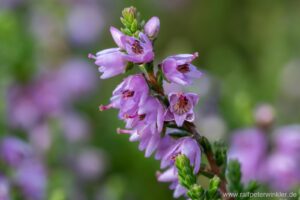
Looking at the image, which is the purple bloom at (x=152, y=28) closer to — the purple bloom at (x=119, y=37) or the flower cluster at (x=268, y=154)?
the purple bloom at (x=119, y=37)

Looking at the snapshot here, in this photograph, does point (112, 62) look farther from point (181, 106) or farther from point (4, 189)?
point (4, 189)

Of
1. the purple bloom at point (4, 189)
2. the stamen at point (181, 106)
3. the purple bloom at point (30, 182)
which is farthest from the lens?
the purple bloom at point (30, 182)

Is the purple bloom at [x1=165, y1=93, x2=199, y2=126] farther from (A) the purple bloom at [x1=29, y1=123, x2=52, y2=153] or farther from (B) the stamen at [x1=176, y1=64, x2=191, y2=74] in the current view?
(A) the purple bloom at [x1=29, y1=123, x2=52, y2=153]

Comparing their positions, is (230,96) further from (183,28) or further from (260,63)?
(183,28)

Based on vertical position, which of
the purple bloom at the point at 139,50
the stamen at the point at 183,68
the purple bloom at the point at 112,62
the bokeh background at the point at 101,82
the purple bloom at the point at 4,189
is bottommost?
the bokeh background at the point at 101,82

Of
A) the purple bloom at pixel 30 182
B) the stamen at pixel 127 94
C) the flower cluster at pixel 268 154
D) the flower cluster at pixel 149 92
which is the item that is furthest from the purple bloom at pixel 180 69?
the flower cluster at pixel 268 154

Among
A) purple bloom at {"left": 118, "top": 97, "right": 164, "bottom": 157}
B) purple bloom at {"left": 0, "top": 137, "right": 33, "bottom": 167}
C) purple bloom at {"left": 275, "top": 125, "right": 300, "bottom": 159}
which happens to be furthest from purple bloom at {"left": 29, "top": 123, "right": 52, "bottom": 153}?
purple bloom at {"left": 118, "top": 97, "right": 164, "bottom": 157}

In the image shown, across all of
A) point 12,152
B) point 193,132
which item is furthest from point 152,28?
point 12,152
